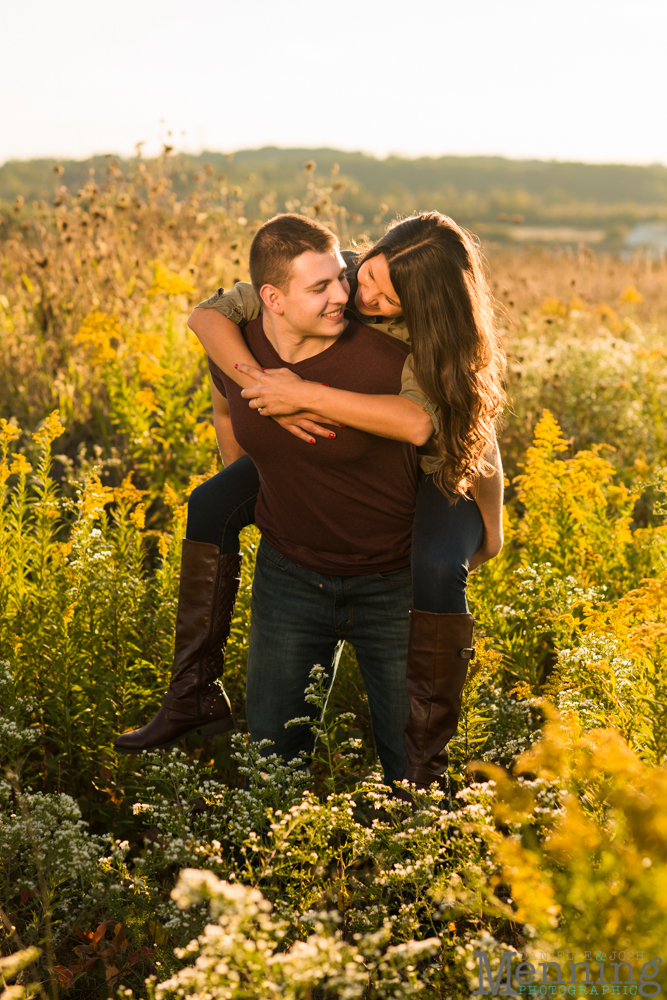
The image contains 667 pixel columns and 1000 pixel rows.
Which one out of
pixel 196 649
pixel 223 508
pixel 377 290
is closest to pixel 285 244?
pixel 377 290

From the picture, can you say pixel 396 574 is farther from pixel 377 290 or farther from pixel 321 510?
pixel 377 290

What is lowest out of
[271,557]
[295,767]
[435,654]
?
[295,767]

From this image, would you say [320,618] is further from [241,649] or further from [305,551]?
[241,649]

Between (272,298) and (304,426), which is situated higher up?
(272,298)

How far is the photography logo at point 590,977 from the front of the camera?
1.05 metres

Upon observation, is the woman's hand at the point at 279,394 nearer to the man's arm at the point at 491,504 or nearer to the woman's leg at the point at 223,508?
the woman's leg at the point at 223,508

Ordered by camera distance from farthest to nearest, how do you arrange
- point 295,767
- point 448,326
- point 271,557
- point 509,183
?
1. point 509,183
2. point 271,557
3. point 295,767
4. point 448,326

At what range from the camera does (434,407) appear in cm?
212

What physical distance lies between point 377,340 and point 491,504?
0.62 metres

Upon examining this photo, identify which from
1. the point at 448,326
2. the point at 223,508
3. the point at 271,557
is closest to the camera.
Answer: the point at 448,326

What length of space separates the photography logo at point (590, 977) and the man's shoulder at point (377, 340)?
155 cm

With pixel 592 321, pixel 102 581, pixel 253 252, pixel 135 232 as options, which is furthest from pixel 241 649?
pixel 592 321

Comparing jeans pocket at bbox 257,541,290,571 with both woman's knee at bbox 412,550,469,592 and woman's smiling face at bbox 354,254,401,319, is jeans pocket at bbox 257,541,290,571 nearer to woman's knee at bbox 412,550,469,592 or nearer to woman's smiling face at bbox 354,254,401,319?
woman's knee at bbox 412,550,469,592

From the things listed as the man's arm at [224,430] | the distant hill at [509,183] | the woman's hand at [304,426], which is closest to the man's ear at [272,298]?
the woman's hand at [304,426]
